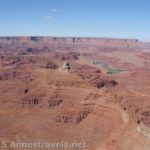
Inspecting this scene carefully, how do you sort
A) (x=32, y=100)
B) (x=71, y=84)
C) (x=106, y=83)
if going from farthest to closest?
(x=106, y=83), (x=32, y=100), (x=71, y=84)

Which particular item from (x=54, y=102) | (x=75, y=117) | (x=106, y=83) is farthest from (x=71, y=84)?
(x=106, y=83)

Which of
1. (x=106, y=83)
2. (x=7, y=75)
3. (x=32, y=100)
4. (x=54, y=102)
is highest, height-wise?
(x=106, y=83)

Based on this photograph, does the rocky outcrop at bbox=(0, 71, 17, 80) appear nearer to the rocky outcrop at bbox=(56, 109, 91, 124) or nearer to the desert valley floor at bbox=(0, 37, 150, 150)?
the desert valley floor at bbox=(0, 37, 150, 150)

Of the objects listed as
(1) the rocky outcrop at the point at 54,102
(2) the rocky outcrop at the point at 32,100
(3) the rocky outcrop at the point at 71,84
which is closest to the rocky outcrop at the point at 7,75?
(2) the rocky outcrop at the point at 32,100

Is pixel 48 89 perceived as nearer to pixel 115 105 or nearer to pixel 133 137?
pixel 115 105

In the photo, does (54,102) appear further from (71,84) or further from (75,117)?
(75,117)

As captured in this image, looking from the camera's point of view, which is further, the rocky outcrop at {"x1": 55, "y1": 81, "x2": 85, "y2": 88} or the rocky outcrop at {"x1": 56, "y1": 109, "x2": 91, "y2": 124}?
the rocky outcrop at {"x1": 55, "y1": 81, "x2": 85, "y2": 88}

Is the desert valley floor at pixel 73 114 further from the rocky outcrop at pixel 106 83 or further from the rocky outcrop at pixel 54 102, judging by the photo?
the rocky outcrop at pixel 106 83

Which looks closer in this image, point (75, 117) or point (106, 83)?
point (75, 117)

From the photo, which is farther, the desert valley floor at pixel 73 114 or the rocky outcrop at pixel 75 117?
the rocky outcrop at pixel 75 117

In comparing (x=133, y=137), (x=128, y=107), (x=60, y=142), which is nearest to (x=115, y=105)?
(x=128, y=107)

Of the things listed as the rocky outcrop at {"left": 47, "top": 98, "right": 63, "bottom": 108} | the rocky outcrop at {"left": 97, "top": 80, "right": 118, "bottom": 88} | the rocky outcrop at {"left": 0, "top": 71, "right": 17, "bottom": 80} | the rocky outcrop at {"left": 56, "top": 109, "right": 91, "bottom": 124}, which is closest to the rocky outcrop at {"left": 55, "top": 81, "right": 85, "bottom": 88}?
the rocky outcrop at {"left": 47, "top": 98, "right": 63, "bottom": 108}

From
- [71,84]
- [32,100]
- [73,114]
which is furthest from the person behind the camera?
[32,100]
